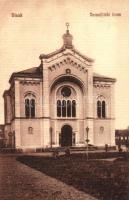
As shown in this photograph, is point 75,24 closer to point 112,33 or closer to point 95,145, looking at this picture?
point 112,33

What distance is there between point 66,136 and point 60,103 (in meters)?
1.54

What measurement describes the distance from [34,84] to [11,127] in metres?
2.59

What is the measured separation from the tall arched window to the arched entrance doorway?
1.45 metres

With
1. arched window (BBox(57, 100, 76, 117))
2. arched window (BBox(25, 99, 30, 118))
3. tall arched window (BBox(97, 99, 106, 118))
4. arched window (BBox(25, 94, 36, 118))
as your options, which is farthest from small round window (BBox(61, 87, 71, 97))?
arched window (BBox(25, 99, 30, 118))

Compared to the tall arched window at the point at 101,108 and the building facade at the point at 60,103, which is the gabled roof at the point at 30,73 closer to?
the building facade at the point at 60,103

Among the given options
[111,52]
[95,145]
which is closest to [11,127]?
[95,145]

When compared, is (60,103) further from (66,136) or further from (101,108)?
(101,108)

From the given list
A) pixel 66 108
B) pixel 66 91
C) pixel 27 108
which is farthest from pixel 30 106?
pixel 66 91

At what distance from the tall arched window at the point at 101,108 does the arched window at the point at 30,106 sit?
2.96 metres

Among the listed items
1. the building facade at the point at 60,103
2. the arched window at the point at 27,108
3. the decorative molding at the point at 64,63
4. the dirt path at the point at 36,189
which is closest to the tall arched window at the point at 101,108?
the building facade at the point at 60,103

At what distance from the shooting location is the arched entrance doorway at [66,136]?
19016 mm

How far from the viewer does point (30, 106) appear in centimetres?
1789

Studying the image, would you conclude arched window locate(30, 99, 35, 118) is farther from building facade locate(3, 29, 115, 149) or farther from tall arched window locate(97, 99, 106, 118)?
tall arched window locate(97, 99, 106, 118)

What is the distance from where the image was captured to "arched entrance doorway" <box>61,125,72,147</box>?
19016 mm
